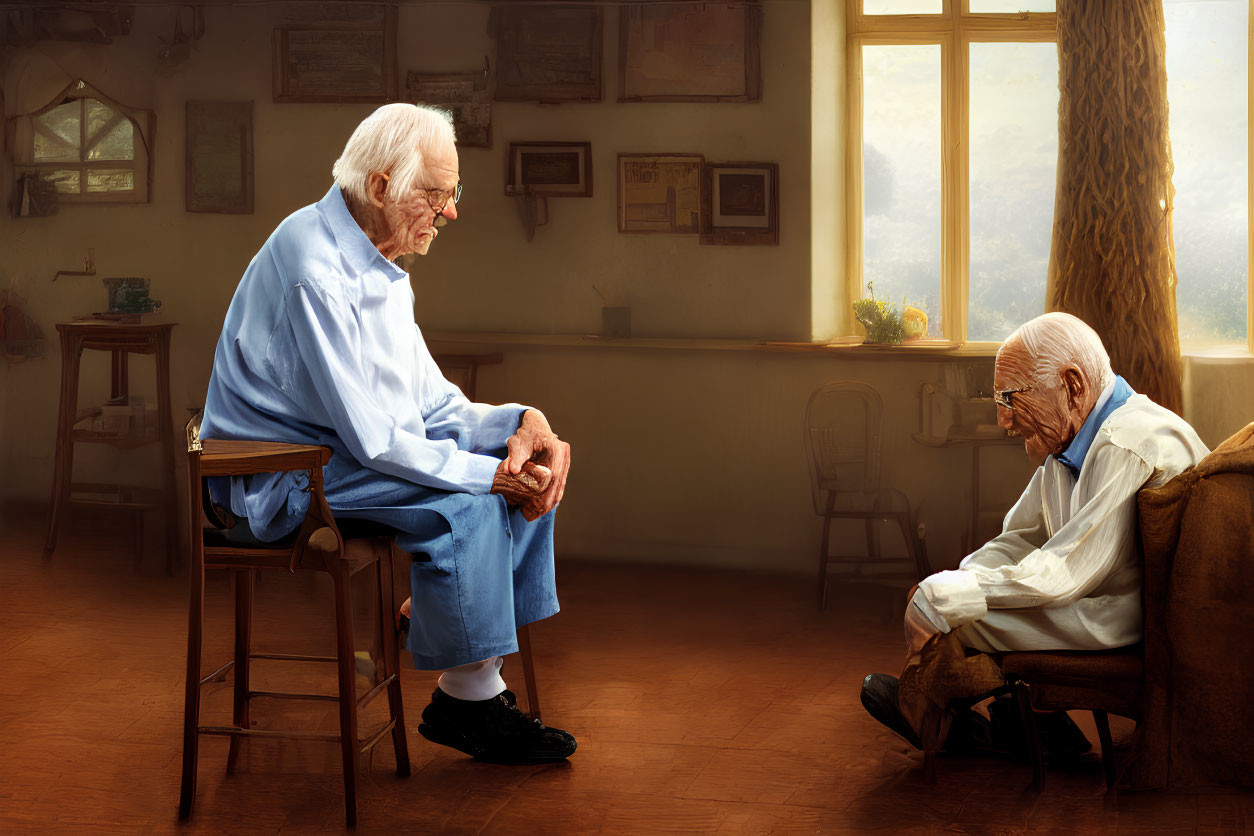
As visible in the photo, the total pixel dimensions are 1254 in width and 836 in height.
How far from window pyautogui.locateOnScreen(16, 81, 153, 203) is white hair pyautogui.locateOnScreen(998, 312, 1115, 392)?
4.67 metres

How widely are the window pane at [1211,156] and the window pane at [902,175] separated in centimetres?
102

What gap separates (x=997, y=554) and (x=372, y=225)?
170 centimetres

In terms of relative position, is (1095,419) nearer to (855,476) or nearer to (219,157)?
(855,476)

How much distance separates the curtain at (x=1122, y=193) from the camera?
14.6 feet

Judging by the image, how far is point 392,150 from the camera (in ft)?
9.12

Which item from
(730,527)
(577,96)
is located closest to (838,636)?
(730,527)

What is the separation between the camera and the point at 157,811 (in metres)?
2.70

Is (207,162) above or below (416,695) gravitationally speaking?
above

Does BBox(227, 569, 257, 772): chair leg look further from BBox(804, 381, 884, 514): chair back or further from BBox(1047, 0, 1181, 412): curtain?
BBox(1047, 0, 1181, 412): curtain

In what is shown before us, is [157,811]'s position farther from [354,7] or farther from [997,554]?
[354,7]

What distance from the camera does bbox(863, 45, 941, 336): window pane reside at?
545 cm

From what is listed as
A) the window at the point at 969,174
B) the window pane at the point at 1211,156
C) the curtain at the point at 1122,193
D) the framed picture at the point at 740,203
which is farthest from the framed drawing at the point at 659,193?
the window pane at the point at 1211,156

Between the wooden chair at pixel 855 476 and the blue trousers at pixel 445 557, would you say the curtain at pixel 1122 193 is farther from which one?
the blue trousers at pixel 445 557

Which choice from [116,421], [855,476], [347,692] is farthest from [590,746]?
[116,421]
